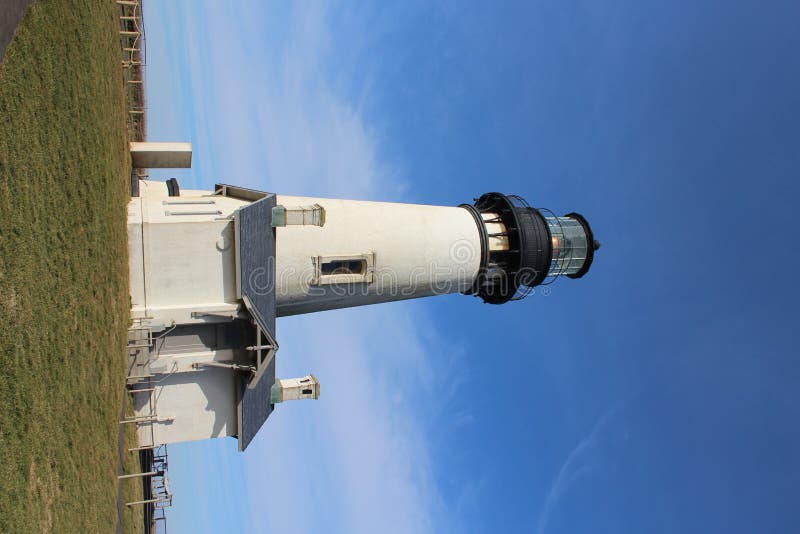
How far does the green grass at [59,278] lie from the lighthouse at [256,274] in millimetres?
1353

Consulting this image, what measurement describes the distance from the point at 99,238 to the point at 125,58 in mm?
14142

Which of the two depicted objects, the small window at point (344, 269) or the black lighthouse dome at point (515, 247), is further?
the black lighthouse dome at point (515, 247)

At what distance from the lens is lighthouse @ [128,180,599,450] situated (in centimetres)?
1889

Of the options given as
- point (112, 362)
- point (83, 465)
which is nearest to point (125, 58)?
point (112, 362)

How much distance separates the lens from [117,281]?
680 inches

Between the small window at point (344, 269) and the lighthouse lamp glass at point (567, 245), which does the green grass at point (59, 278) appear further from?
the lighthouse lamp glass at point (567, 245)

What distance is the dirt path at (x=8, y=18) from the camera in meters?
11.5

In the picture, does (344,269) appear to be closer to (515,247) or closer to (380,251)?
(380,251)

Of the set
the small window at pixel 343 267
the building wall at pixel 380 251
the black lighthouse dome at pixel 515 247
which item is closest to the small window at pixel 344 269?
the small window at pixel 343 267

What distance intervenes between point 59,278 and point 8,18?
5176mm

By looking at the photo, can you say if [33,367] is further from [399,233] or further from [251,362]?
[399,233]

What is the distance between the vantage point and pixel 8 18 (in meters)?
11.8

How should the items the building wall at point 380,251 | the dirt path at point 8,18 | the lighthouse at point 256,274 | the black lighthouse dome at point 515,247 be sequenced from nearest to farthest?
1. the dirt path at point 8,18
2. the lighthouse at point 256,274
3. the building wall at point 380,251
4. the black lighthouse dome at point 515,247

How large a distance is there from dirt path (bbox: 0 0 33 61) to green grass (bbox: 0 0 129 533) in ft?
0.68
